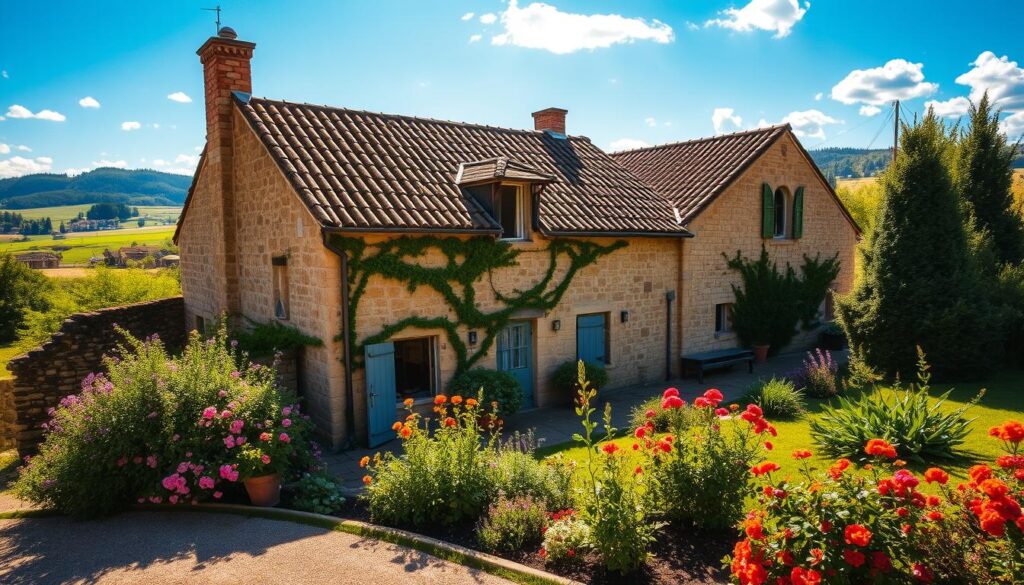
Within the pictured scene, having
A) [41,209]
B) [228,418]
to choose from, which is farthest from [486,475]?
[41,209]

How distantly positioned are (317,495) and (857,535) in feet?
20.5

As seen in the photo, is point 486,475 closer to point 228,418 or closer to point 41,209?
point 228,418

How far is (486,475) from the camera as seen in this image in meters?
7.05

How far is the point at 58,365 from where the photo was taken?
13.5m

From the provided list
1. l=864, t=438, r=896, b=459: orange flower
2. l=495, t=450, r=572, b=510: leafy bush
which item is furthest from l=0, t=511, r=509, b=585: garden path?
l=864, t=438, r=896, b=459: orange flower

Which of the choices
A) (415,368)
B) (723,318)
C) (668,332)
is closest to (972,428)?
(668,332)

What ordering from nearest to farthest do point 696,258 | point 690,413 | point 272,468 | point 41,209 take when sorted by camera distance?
1. point 272,468
2. point 690,413
3. point 696,258
4. point 41,209

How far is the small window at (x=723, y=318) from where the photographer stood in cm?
1783

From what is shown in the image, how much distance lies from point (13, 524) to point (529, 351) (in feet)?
30.1

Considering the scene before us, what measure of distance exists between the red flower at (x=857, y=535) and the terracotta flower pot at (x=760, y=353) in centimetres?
1478

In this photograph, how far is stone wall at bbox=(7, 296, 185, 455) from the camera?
1279 cm

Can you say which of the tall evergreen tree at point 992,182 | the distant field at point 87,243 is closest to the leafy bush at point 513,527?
the tall evergreen tree at point 992,182

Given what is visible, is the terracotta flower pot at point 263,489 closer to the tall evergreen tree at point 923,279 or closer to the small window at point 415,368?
the small window at point 415,368

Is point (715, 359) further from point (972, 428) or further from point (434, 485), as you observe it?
point (434, 485)
